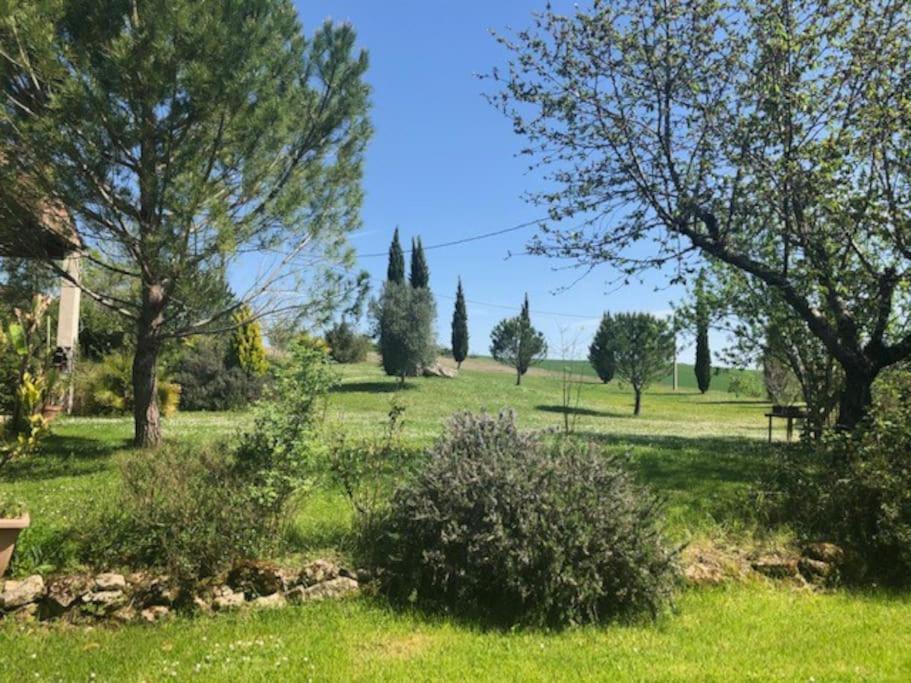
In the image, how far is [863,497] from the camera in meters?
5.59

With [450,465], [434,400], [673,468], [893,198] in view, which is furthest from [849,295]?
[434,400]

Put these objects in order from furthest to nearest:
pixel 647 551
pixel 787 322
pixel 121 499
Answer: pixel 787 322
pixel 121 499
pixel 647 551

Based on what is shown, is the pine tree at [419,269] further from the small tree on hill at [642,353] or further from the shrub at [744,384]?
the shrub at [744,384]

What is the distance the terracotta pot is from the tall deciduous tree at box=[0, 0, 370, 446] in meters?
3.64

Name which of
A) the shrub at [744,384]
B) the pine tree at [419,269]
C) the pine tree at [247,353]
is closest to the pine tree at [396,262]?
the pine tree at [419,269]

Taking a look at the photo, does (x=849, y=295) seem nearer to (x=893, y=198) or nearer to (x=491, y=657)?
(x=893, y=198)

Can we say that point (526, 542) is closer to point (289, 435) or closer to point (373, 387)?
point (289, 435)

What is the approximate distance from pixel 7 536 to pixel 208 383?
55.6ft

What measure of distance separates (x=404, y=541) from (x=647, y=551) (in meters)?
1.64

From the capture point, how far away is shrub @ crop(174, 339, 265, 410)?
66.5 feet

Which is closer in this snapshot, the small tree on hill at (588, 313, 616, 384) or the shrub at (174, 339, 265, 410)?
the shrub at (174, 339, 265, 410)

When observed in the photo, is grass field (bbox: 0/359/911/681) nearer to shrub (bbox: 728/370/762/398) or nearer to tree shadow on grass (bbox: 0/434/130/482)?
tree shadow on grass (bbox: 0/434/130/482)

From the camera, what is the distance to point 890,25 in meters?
7.60

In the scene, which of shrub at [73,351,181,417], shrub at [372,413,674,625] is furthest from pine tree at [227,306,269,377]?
shrub at [372,413,674,625]
